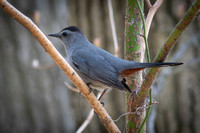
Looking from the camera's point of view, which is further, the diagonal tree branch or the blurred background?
the blurred background

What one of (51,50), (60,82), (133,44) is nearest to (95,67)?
(133,44)

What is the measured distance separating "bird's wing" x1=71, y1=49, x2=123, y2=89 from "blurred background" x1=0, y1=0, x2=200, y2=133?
1537mm

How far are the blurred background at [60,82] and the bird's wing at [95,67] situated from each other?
1.54 meters

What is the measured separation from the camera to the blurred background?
3.95 m

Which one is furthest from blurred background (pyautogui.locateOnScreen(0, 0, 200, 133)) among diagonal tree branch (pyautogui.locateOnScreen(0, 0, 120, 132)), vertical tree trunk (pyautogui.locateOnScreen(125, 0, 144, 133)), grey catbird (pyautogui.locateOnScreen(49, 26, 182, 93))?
diagonal tree branch (pyautogui.locateOnScreen(0, 0, 120, 132))

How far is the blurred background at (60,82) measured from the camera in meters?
3.95

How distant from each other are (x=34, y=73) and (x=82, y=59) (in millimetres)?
2396

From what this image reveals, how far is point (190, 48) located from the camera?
12.8 feet

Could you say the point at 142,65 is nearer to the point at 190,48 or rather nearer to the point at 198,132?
the point at 190,48

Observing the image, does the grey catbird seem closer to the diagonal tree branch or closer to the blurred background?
the diagonal tree branch

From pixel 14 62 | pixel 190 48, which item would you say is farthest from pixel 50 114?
pixel 190 48

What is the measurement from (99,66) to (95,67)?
45 mm

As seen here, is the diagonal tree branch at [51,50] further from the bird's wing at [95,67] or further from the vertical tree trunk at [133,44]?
the bird's wing at [95,67]

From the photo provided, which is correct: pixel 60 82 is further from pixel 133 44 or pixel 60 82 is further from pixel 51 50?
pixel 51 50
